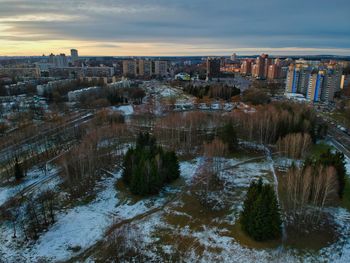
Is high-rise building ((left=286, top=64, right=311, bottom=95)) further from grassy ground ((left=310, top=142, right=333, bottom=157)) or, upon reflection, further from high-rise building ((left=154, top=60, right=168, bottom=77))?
high-rise building ((left=154, top=60, right=168, bottom=77))

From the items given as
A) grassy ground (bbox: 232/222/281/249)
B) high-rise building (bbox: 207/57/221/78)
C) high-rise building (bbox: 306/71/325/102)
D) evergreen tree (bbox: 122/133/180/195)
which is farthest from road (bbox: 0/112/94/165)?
high-rise building (bbox: 207/57/221/78)

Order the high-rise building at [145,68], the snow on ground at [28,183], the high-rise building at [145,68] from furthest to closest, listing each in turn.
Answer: the high-rise building at [145,68] < the high-rise building at [145,68] < the snow on ground at [28,183]

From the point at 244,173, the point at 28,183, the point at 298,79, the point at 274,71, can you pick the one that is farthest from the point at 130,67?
the point at 244,173

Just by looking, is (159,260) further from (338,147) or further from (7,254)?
(338,147)

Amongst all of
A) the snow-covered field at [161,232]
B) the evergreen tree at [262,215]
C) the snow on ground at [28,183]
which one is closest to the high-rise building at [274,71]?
the snow-covered field at [161,232]

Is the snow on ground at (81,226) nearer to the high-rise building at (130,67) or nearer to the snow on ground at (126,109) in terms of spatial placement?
the snow on ground at (126,109)

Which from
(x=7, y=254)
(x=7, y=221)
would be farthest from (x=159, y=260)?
(x=7, y=221)

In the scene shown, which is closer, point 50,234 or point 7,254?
point 7,254
